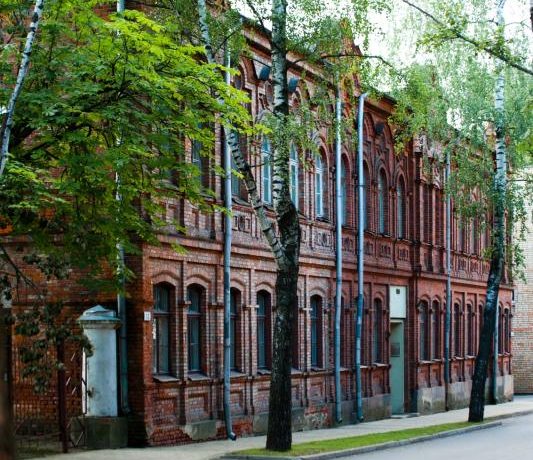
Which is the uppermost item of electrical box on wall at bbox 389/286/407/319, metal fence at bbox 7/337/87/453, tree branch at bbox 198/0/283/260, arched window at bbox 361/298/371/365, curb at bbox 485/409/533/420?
tree branch at bbox 198/0/283/260

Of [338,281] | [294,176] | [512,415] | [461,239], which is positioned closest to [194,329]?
[294,176]

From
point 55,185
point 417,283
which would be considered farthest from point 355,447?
point 417,283

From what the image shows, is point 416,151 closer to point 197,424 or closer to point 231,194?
point 231,194

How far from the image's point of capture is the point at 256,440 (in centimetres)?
2933

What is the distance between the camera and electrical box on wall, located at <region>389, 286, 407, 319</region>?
42.3m

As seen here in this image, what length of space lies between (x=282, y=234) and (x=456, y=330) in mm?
25045

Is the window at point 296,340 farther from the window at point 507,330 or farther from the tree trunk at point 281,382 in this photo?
the window at point 507,330

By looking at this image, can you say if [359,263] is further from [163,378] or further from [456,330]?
[163,378]

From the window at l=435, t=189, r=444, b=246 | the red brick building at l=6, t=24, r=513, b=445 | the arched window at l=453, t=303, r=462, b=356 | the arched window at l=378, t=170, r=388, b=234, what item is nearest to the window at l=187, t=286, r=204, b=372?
the red brick building at l=6, t=24, r=513, b=445

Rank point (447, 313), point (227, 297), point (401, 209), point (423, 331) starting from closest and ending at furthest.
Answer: point (227, 297), point (401, 209), point (423, 331), point (447, 313)

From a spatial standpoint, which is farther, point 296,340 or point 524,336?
point 524,336

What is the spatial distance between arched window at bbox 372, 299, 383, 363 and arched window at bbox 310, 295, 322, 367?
4.78 metres

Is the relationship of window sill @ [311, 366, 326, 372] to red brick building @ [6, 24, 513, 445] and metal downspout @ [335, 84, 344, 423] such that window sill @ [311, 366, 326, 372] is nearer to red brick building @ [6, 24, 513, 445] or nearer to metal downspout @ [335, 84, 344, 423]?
red brick building @ [6, 24, 513, 445]

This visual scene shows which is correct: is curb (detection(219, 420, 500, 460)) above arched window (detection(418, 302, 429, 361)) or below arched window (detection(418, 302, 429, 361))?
below
